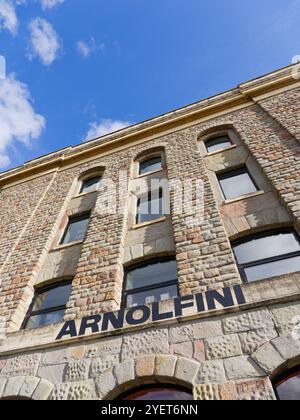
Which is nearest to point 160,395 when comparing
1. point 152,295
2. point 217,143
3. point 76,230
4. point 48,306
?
point 152,295

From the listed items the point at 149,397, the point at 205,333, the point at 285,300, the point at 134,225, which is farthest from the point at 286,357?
the point at 134,225

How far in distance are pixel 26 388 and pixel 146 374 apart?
222 centimetres

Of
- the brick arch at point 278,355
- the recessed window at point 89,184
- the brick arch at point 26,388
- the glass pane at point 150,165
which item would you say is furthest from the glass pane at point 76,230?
the brick arch at point 278,355

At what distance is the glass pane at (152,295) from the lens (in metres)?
5.93

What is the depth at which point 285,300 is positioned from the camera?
4.39 meters

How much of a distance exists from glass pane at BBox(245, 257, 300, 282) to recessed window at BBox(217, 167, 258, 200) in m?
2.51

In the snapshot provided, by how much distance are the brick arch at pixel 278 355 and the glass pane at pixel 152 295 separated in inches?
88.3

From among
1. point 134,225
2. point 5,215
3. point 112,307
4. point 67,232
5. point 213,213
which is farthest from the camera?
point 5,215

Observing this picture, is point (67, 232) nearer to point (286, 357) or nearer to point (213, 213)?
point (213, 213)

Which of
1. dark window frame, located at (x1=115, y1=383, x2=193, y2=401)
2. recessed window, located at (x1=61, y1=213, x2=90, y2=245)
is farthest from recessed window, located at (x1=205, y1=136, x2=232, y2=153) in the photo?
dark window frame, located at (x1=115, y1=383, x2=193, y2=401)

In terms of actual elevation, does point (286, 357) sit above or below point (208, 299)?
below

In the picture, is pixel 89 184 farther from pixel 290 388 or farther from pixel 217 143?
pixel 290 388

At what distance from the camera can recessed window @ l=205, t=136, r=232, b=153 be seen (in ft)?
35.9

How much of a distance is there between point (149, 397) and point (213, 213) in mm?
4209
